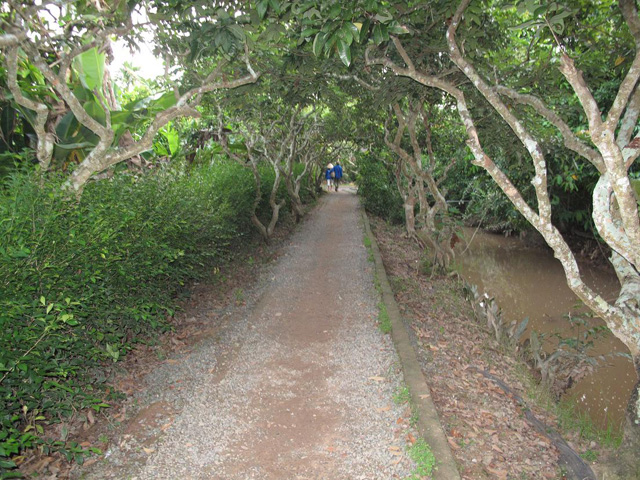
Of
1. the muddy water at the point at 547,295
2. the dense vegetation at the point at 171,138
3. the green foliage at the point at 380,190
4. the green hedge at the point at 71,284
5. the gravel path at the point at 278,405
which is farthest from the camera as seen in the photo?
the green foliage at the point at 380,190

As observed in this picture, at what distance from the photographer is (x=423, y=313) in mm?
7184

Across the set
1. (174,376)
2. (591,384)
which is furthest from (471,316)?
(174,376)

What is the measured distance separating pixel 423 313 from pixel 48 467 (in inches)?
214

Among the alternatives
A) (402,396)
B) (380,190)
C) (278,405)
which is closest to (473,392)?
(402,396)

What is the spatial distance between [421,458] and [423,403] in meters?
0.76

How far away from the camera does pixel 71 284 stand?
3.35 meters

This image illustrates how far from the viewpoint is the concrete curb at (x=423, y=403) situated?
11.1ft

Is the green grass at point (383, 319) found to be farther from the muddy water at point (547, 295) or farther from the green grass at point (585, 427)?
the muddy water at point (547, 295)

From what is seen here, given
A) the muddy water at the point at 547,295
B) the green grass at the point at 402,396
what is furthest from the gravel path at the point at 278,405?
the muddy water at the point at 547,295

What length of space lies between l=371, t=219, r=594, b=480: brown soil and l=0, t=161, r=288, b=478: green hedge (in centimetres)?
312

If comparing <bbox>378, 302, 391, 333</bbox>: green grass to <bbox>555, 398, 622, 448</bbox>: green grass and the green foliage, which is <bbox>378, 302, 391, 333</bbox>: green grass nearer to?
<bbox>555, 398, 622, 448</bbox>: green grass

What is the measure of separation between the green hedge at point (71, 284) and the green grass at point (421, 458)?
8.22 feet

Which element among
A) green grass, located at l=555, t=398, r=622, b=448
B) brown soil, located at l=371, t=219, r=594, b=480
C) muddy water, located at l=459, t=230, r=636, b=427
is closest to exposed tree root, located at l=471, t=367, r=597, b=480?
brown soil, located at l=371, t=219, r=594, b=480

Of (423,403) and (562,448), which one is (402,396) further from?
(562,448)
